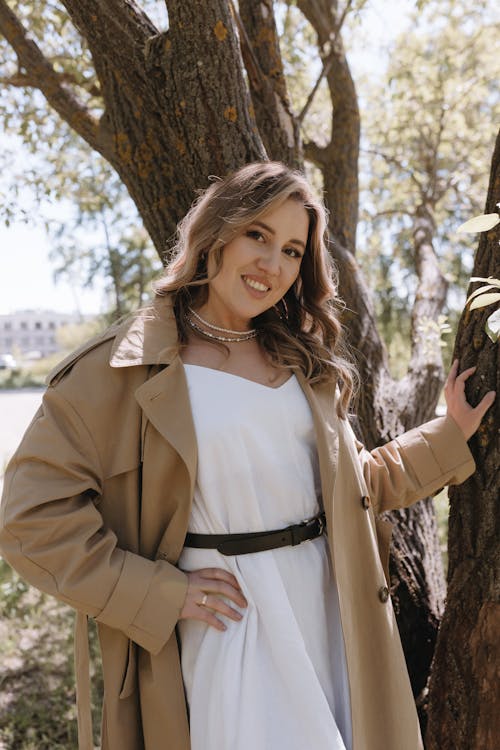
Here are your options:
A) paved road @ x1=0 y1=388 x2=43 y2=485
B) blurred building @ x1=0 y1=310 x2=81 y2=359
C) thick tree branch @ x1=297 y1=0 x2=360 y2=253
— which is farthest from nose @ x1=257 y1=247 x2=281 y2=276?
blurred building @ x1=0 y1=310 x2=81 y2=359

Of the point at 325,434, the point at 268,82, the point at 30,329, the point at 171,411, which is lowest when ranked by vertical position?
the point at 30,329

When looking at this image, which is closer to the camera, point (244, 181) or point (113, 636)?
point (113, 636)

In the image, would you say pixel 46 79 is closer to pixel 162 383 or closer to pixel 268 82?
pixel 268 82

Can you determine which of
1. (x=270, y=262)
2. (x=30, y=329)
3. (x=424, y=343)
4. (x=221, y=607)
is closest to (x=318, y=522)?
(x=221, y=607)

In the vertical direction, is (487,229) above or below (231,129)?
below

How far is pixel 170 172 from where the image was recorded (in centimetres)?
271

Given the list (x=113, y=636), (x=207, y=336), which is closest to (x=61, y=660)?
(x=113, y=636)

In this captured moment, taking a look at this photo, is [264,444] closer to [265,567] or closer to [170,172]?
[265,567]

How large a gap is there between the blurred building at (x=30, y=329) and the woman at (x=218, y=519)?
7909 cm

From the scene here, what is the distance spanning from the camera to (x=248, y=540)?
184 cm

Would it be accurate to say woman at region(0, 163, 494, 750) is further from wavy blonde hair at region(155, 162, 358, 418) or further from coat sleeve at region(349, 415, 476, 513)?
coat sleeve at region(349, 415, 476, 513)

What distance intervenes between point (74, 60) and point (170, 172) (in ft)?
6.32

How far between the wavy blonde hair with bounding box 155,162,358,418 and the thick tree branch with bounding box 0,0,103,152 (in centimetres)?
122

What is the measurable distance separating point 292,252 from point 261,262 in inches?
5.9
